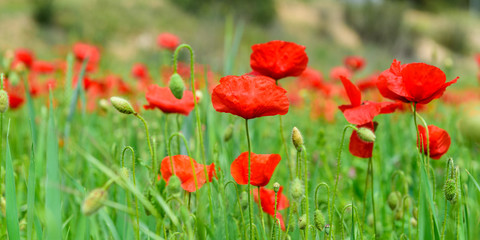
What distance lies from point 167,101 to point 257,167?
0.32 m

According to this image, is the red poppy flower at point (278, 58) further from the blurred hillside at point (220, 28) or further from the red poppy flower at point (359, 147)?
the blurred hillside at point (220, 28)

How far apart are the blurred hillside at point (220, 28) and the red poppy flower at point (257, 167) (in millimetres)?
6691

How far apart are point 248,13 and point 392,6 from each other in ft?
23.9

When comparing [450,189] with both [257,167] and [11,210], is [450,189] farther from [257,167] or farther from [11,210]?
[11,210]

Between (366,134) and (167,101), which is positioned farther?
(167,101)

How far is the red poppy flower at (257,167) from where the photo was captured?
75 centimetres

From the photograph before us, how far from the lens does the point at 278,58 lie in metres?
0.92

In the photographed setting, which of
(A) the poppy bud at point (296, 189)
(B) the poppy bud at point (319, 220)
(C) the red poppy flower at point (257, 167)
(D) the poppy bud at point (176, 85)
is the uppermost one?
(D) the poppy bud at point (176, 85)

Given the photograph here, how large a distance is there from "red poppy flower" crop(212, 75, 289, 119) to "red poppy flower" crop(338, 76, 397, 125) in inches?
5.2

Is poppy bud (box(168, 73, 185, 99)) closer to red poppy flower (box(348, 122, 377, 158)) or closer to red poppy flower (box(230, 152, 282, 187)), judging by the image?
red poppy flower (box(230, 152, 282, 187))

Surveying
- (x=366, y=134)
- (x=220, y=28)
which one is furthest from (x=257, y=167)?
(x=220, y=28)

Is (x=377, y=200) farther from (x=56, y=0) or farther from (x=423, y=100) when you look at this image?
(x=56, y=0)

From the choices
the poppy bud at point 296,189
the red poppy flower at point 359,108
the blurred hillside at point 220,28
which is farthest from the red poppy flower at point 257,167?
the blurred hillside at point 220,28

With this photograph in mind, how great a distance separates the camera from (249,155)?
0.72 meters
